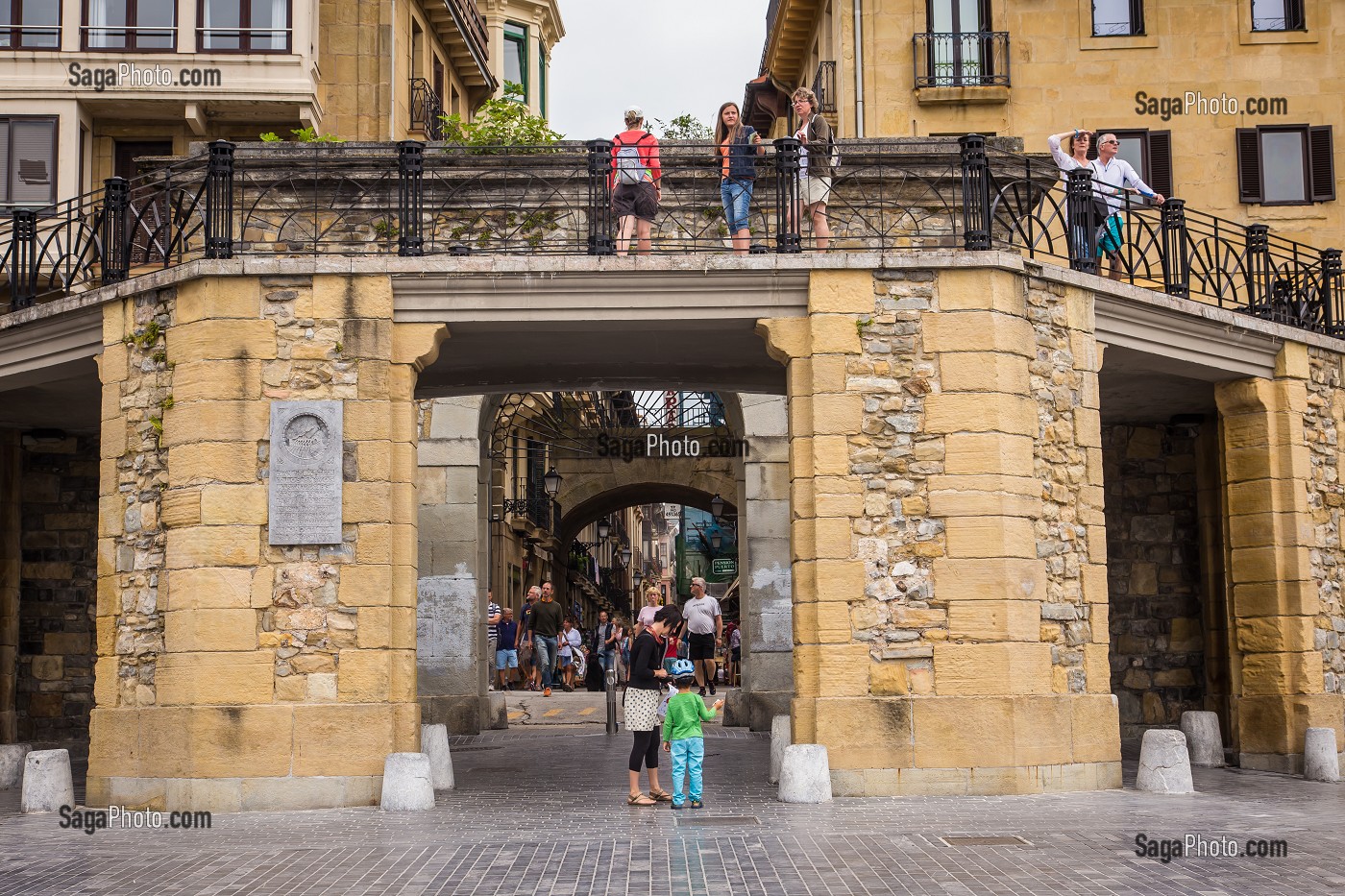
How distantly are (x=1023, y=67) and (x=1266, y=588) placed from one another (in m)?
13.6

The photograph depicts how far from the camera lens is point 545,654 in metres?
28.8

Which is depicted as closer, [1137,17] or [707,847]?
[707,847]

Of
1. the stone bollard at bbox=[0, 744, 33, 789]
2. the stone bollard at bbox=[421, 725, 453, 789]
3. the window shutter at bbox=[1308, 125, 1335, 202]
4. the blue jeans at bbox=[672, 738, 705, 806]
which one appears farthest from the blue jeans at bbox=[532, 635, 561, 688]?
the blue jeans at bbox=[672, 738, 705, 806]

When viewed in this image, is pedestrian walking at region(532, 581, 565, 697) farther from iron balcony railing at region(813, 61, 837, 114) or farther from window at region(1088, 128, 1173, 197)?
window at region(1088, 128, 1173, 197)

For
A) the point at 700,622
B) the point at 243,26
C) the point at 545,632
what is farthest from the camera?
the point at 545,632

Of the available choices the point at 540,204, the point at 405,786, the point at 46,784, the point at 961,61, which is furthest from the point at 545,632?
the point at 405,786

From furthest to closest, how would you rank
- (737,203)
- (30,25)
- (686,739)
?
(30,25), (737,203), (686,739)

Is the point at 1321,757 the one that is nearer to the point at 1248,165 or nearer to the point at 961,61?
the point at 1248,165

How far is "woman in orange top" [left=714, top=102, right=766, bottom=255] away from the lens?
1493cm

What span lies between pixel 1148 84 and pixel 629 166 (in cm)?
1551

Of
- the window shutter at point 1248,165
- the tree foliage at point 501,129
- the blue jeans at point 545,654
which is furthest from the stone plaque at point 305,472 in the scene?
the window shutter at point 1248,165

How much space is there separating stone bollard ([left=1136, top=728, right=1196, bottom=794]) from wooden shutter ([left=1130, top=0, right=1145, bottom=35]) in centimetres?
1729

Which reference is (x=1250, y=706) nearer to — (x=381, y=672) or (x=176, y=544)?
(x=381, y=672)

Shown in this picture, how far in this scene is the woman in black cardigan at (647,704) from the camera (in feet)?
42.5
